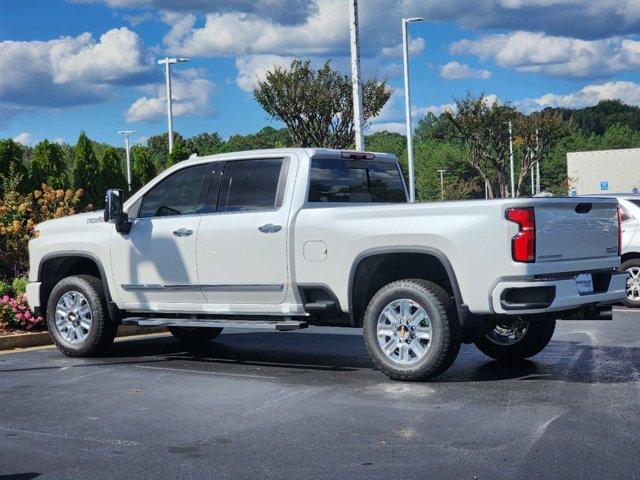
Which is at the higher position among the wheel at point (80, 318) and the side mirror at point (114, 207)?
the side mirror at point (114, 207)

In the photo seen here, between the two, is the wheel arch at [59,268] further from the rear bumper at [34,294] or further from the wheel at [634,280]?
the wheel at [634,280]

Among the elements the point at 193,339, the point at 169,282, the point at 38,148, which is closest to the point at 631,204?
the point at 193,339

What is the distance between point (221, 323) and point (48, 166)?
22.5 m

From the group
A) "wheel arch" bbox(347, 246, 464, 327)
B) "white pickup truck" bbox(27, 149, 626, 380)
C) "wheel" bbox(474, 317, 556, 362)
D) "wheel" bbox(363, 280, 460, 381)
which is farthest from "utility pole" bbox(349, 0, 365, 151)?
"wheel" bbox(363, 280, 460, 381)

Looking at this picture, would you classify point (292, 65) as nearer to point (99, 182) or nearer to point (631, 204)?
point (99, 182)

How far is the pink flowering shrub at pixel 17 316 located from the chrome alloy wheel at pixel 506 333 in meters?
5.86

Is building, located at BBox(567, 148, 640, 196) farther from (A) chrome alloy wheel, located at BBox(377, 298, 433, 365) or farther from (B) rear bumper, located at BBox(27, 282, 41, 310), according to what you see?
(A) chrome alloy wheel, located at BBox(377, 298, 433, 365)

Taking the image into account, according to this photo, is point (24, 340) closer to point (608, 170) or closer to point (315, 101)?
point (315, 101)

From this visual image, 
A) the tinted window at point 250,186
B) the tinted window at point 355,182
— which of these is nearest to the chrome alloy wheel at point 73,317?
the tinted window at point 250,186

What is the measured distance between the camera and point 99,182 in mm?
33688

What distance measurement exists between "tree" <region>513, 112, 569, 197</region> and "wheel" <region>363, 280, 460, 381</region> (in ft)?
154

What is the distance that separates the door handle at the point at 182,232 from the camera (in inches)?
393

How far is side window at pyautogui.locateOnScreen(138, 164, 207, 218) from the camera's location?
33.6 ft

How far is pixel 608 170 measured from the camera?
89688mm
